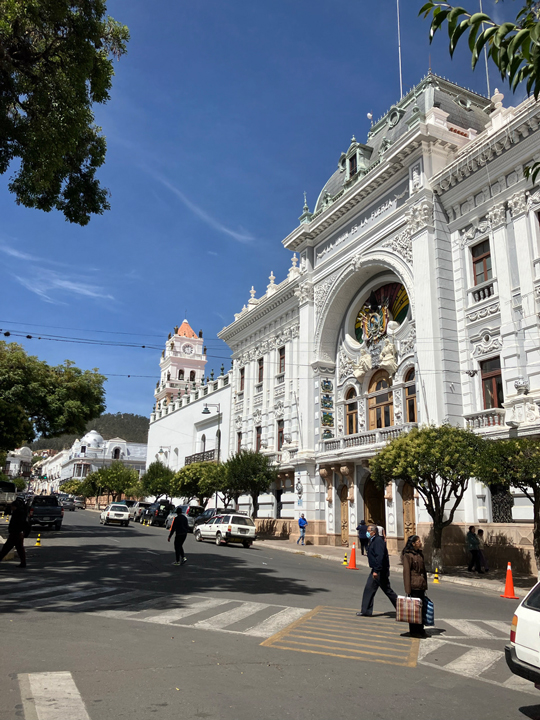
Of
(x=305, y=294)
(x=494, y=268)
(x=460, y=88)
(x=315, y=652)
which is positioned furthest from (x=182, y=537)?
(x=460, y=88)

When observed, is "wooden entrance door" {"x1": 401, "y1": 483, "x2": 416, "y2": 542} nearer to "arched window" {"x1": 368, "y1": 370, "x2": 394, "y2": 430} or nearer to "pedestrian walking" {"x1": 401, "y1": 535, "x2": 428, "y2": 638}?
"arched window" {"x1": 368, "y1": 370, "x2": 394, "y2": 430}

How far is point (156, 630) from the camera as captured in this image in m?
8.01

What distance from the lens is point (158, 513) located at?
4166 centimetres

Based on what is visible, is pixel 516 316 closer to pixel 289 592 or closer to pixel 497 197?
pixel 497 197

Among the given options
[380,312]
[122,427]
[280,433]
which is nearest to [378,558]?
[380,312]

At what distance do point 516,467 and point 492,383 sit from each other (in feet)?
18.5

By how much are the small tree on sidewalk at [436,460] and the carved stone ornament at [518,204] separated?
26.4 feet

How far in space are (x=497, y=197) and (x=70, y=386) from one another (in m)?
21.2

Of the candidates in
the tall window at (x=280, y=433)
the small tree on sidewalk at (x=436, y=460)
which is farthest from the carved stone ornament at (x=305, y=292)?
the small tree on sidewalk at (x=436, y=460)

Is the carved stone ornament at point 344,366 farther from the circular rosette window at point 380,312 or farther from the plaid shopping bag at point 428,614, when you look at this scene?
the plaid shopping bag at point 428,614

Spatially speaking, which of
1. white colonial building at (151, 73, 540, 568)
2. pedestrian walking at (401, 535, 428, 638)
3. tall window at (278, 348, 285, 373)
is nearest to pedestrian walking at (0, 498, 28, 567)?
pedestrian walking at (401, 535, 428, 638)

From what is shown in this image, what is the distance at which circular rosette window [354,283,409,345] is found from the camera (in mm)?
26719

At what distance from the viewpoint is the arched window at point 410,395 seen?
25.2 m

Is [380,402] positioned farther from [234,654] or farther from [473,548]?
[234,654]
